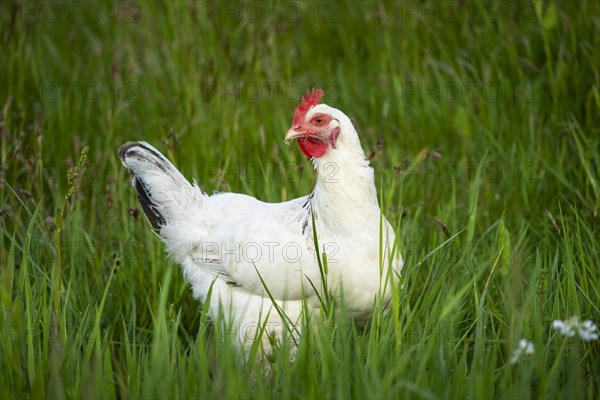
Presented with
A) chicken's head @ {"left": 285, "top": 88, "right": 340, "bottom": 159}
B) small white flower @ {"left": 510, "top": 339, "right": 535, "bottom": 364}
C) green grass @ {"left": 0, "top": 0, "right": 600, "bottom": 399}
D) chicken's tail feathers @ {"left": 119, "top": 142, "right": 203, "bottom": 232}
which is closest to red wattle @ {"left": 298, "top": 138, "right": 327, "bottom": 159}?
chicken's head @ {"left": 285, "top": 88, "right": 340, "bottom": 159}

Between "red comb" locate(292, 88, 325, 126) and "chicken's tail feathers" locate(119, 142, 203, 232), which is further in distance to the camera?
"chicken's tail feathers" locate(119, 142, 203, 232)

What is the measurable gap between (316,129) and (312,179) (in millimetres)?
1402

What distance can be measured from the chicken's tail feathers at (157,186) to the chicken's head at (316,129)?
0.95 meters

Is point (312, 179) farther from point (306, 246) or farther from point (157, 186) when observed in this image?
point (306, 246)

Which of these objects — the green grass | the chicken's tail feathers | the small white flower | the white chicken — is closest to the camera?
the small white flower

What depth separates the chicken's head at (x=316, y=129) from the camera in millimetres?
3170

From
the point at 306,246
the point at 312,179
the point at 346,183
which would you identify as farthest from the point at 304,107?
the point at 312,179

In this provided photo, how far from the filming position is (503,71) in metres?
5.39

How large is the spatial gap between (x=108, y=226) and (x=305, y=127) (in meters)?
1.64

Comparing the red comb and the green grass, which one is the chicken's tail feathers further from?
the red comb

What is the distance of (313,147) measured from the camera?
127 inches

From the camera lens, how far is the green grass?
8.59ft

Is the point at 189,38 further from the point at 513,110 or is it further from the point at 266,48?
the point at 513,110

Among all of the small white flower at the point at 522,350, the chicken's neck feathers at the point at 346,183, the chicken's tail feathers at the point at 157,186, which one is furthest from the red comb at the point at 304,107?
the small white flower at the point at 522,350
